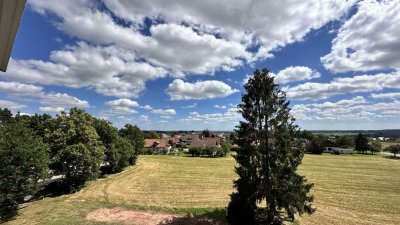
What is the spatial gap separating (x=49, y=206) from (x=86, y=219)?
279 inches

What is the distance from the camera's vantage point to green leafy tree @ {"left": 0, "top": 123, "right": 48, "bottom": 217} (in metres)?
23.5

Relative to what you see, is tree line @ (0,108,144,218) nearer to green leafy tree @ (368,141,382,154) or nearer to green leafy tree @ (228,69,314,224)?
green leafy tree @ (228,69,314,224)

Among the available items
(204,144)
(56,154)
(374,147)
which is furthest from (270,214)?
(374,147)

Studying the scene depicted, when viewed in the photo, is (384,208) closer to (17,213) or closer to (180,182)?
(180,182)

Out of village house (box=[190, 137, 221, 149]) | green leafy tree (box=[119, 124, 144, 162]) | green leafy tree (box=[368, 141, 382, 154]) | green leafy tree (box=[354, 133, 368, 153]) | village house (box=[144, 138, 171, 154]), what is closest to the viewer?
green leafy tree (box=[119, 124, 144, 162])

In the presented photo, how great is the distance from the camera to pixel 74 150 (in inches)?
1337

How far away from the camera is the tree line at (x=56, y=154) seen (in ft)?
79.2

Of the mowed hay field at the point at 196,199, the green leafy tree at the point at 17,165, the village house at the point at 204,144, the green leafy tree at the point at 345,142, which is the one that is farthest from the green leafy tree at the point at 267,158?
the green leafy tree at the point at 345,142

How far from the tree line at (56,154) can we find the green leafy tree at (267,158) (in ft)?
63.5

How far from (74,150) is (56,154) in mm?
2395

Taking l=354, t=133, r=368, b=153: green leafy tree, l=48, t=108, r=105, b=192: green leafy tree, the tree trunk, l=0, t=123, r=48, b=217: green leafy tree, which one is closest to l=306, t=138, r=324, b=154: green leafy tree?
l=354, t=133, r=368, b=153: green leafy tree

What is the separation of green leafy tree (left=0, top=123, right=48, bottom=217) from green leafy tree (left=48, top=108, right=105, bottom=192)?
6.31 meters

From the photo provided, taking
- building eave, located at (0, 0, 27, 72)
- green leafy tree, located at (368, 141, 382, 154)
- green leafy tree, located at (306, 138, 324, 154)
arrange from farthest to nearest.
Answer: green leafy tree, located at (368, 141, 382, 154) < green leafy tree, located at (306, 138, 324, 154) < building eave, located at (0, 0, 27, 72)

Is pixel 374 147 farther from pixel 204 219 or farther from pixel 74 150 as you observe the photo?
pixel 74 150
